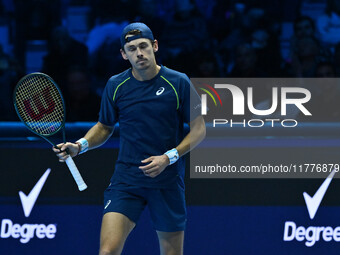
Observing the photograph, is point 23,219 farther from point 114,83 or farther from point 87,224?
point 114,83

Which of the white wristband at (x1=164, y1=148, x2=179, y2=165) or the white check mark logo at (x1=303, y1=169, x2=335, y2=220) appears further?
the white check mark logo at (x1=303, y1=169, x2=335, y2=220)

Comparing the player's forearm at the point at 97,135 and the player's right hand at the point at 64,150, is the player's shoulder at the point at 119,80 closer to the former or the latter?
the player's forearm at the point at 97,135

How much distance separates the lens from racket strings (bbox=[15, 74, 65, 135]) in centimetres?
369

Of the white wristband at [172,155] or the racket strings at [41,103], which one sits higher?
the racket strings at [41,103]

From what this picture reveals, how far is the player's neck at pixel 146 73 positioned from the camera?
3525 millimetres

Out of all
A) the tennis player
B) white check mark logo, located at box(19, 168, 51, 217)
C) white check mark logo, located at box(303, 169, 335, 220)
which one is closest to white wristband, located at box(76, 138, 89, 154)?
the tennis player

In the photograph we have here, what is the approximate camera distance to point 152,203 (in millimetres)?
3619

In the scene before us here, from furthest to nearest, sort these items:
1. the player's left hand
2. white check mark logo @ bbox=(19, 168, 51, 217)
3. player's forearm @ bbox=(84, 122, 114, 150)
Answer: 1. white check mark logo @ bbox=(19, 168, 51, 217)
2. player's forearm @ bbox=(84, 122, 114, 150)
3. the player's left hand

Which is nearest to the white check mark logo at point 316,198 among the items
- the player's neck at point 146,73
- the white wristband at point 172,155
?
the white wristband at point 172,155

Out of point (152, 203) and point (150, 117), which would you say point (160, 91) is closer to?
point (150, 117)

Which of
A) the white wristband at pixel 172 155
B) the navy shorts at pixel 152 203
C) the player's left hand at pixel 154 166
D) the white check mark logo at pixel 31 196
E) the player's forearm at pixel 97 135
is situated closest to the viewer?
the player's left hand at pixel 154 166

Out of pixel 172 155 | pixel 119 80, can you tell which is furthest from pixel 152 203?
pixel 119 80

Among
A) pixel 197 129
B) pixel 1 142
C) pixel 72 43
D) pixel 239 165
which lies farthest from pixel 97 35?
pixel 197 129

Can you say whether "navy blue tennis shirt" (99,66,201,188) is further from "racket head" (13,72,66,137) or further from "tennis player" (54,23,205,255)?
"racket head" (13,72,66,137)
